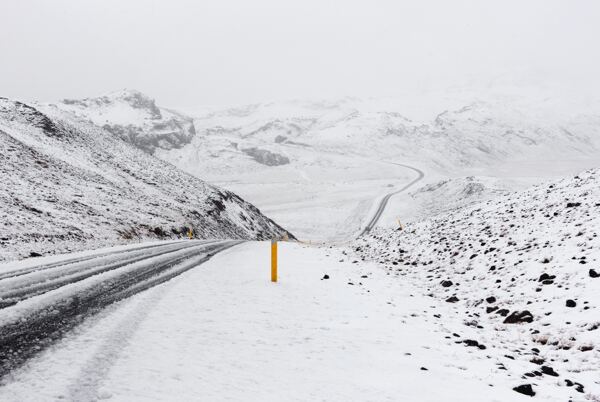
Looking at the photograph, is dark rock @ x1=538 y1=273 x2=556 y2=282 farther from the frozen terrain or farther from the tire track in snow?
the frozen terrain

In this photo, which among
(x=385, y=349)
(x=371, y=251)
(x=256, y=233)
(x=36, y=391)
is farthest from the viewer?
(x=256, y=233)

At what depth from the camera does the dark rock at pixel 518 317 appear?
730 cm

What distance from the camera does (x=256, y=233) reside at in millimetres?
43750

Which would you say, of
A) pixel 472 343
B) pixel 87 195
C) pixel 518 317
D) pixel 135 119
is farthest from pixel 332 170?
pixel 472 343

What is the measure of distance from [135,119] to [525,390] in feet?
614

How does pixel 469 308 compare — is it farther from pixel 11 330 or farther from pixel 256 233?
pixel 256 233

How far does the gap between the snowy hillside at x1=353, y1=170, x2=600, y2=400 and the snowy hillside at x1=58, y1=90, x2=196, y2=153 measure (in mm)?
159402

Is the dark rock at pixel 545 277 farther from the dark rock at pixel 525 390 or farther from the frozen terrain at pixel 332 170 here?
the frozen terrain at pixel 332 170

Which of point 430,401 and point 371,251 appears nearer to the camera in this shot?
point 430,401

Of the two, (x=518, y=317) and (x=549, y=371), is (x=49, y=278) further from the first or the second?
(x=518, y=317)

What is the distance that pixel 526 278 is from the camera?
9.05 meters

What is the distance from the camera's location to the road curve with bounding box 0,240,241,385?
4.86 metres

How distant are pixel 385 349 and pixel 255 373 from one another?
2.09m

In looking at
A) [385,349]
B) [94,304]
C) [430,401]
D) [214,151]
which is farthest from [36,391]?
[214,151]
